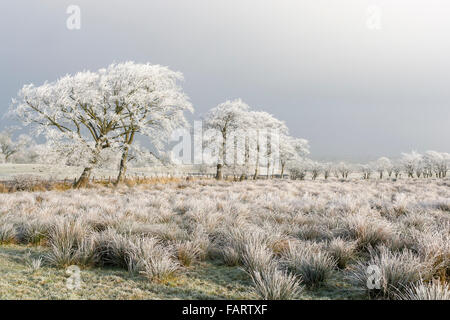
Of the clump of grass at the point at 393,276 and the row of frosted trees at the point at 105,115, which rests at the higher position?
the row of frosted trees at the point at 105,115

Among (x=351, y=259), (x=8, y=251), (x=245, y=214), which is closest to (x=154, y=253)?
(x=8, y=251)

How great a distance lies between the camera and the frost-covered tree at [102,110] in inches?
721

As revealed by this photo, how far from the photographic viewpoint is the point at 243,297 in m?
2.67

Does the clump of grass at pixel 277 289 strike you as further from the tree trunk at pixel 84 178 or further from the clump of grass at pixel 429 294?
the tree trunk at pixel 84 178

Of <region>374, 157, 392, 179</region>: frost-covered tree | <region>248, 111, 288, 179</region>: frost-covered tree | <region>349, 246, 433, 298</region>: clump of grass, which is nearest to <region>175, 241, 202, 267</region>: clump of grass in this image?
<region>349, 246, 433, 298</region>: clump of grass

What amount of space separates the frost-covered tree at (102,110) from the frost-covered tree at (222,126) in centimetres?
1210

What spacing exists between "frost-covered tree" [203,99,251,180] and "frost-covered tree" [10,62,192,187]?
1210 centimetres

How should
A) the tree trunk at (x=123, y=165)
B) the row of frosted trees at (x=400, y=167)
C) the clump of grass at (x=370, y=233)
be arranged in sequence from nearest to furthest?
the clump of grass at (x=370, y=233), the tree trunk at (x=123, y=165), the row of frosted trees at (x=400, y=167)

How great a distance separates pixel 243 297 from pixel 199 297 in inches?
17.8

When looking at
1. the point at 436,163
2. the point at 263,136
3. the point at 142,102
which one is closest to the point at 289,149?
the point at 263,136

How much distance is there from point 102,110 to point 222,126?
1733 cm

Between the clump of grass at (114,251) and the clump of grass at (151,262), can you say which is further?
the clump of grass at (114,251)

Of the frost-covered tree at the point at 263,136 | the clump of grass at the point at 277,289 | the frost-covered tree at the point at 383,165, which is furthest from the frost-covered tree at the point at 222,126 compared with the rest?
the frost-covered tree at the point at 383,165
